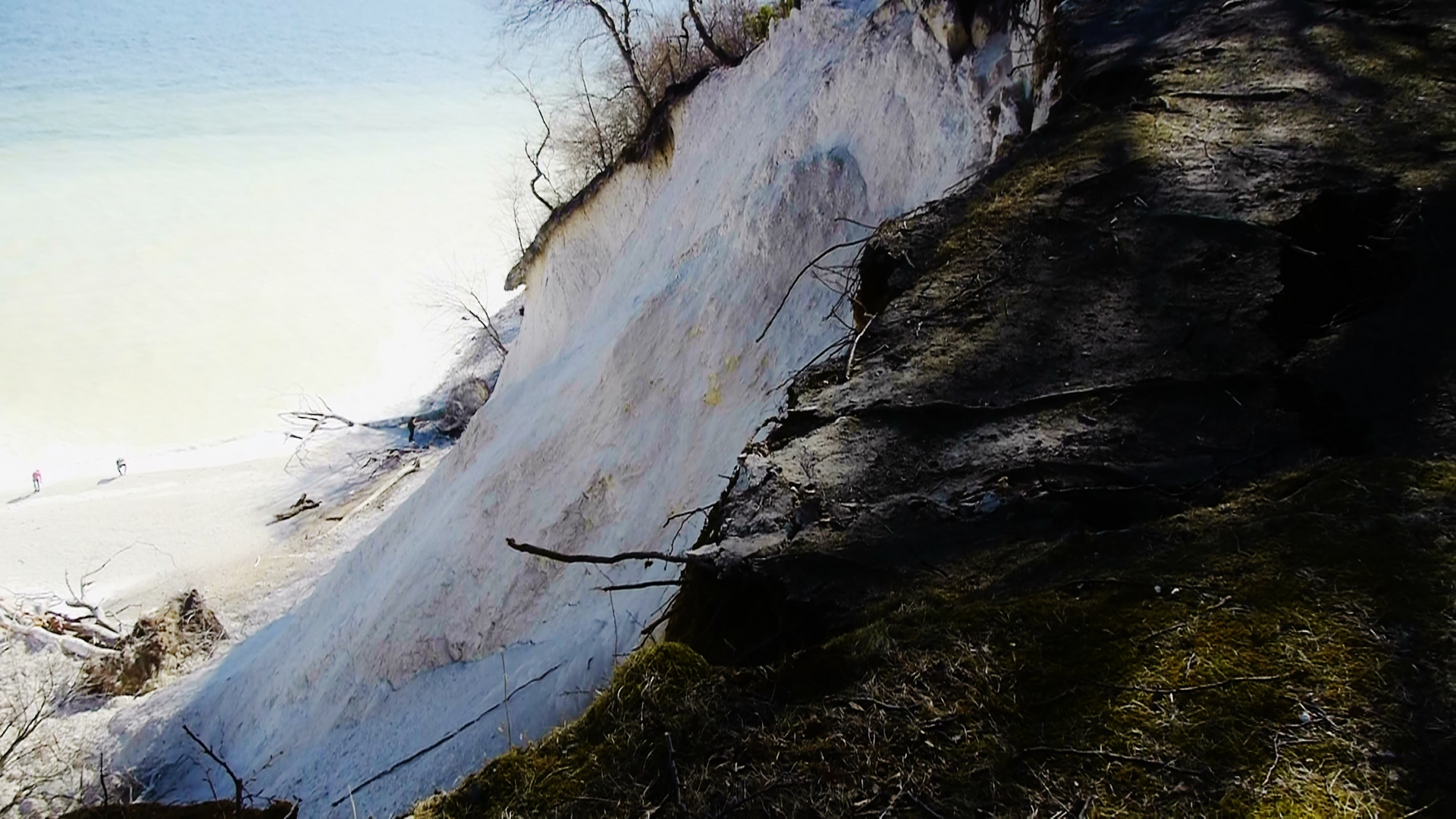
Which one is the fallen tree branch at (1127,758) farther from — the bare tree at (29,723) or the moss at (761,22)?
the moss at (761,22)

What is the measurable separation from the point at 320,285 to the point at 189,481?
16719mm

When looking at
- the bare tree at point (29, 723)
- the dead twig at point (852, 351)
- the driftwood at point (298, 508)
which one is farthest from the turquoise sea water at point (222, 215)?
the dead twig at point (852, 351)

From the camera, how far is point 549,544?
8234mm

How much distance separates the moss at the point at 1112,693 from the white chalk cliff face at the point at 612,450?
2.86 m

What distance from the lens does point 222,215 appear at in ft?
146

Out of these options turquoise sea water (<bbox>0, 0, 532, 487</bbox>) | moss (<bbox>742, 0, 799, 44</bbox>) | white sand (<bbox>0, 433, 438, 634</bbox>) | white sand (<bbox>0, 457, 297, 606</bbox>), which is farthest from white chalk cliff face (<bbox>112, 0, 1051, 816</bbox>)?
turquoise sea water (<bbox>0, 0, 532, 487</bbox>)

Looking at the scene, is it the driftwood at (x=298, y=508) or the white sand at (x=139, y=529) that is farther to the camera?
the driftwood at (x=298, y=508)

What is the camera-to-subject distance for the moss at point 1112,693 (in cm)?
184

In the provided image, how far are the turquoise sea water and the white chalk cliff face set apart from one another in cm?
1924

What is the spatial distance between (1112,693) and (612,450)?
261 inches

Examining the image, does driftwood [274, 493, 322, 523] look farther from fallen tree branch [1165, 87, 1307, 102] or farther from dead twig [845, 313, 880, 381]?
fallen tree branch [1165, 87, 1307, 102]

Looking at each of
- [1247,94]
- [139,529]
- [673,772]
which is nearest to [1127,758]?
[673,772]

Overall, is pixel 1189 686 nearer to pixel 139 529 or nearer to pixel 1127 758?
pixel 1127 758

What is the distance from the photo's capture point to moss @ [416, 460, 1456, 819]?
1842mm
